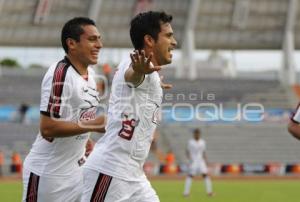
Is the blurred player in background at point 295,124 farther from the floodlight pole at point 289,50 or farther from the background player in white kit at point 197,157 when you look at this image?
the floodlight pole at point 289,50

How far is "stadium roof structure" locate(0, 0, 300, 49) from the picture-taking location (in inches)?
1818

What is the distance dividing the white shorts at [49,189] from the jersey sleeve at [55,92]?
67 cm

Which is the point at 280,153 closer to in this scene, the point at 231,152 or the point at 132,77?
the point at 231,152

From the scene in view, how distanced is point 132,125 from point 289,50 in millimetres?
44151

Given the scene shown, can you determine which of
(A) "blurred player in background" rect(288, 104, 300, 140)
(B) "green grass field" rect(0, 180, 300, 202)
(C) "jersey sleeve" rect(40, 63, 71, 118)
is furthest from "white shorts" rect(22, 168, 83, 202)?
(B) "green grass field" rect(0, 180, 300, 202)

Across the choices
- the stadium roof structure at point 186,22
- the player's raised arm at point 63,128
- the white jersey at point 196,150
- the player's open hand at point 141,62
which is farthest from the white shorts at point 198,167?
the stadium roof structure at point 186,22

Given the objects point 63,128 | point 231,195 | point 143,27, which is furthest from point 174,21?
point 143,27

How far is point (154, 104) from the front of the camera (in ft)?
20.6

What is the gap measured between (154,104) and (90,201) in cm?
92

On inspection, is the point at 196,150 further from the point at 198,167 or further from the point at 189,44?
the point at 189,44

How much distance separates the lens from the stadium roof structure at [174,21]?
4619cm

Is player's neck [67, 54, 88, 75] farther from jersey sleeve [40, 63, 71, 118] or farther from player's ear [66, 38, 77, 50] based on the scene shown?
jersey sleeve [40, 63, 71, 118]

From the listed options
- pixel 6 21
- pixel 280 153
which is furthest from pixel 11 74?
pixel 280 153

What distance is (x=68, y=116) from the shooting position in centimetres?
702
